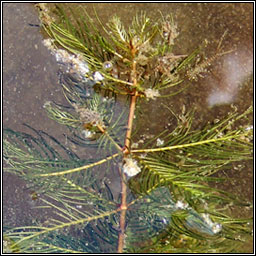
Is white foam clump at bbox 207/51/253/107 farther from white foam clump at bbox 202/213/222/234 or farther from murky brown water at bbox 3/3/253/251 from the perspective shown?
white foam clump at bbox 202/213/222/234

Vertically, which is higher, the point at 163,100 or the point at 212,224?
the point at 163,100

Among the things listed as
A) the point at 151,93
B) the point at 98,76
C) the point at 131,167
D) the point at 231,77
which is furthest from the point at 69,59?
the point at 231,77

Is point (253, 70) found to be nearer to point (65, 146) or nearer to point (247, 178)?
point (247, 178)

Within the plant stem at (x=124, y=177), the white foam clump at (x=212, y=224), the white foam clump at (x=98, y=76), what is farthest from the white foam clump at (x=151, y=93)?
the white foam clump at (x=212, y=224)

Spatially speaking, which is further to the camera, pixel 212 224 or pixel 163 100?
pixel 163 100

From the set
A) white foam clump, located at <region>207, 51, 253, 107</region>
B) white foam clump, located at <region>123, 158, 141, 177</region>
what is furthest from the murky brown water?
white foam clump, located at <region>123, 158, 141, 177</region>

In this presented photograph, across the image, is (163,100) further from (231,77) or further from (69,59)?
(69,59)

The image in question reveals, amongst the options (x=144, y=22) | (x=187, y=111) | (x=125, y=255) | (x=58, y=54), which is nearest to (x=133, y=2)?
(x=144, y=22)
